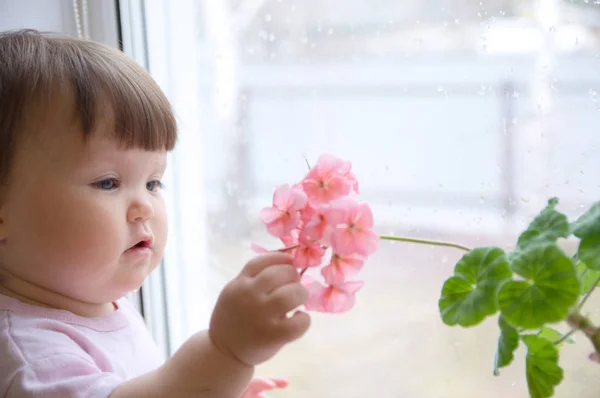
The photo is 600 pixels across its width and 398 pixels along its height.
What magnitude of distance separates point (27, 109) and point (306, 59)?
1.66 ft

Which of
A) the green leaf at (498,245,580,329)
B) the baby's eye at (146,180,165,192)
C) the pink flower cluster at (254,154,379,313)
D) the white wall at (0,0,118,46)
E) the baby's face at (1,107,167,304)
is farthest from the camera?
the white wall at (0,0,118,46)

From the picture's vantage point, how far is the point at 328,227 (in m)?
0.81

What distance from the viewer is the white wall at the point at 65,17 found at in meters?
1.29

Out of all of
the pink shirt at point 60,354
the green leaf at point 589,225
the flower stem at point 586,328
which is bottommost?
the pink shirt at point 60,354

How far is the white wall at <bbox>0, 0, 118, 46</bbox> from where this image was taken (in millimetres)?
1285

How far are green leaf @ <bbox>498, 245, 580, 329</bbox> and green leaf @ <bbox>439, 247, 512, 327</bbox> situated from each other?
0.03 m

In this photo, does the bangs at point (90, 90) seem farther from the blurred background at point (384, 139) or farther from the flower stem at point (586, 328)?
the flower stem at point (586, 328)

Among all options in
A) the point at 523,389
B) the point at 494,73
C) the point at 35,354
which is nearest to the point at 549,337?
the point at 523,389

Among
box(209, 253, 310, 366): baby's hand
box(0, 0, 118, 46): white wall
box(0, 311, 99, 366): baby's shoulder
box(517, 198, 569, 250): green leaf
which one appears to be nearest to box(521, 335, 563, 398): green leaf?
box(517, 198, 569, 250): green leaf

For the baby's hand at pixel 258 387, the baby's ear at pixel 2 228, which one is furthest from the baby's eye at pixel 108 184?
the baby's hand at pixel 258 387

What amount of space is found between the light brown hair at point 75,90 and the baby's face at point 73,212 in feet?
0.06

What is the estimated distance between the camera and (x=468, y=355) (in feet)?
3.84

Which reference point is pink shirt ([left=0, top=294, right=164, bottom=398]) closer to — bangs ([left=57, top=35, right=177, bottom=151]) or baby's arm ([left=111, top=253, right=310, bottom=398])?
baby's arm ([left=111, top=253, right=310, bottom=398])

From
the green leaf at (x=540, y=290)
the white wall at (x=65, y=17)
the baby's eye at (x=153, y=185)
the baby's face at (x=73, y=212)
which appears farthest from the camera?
the white wall at (x=65, y=17)
